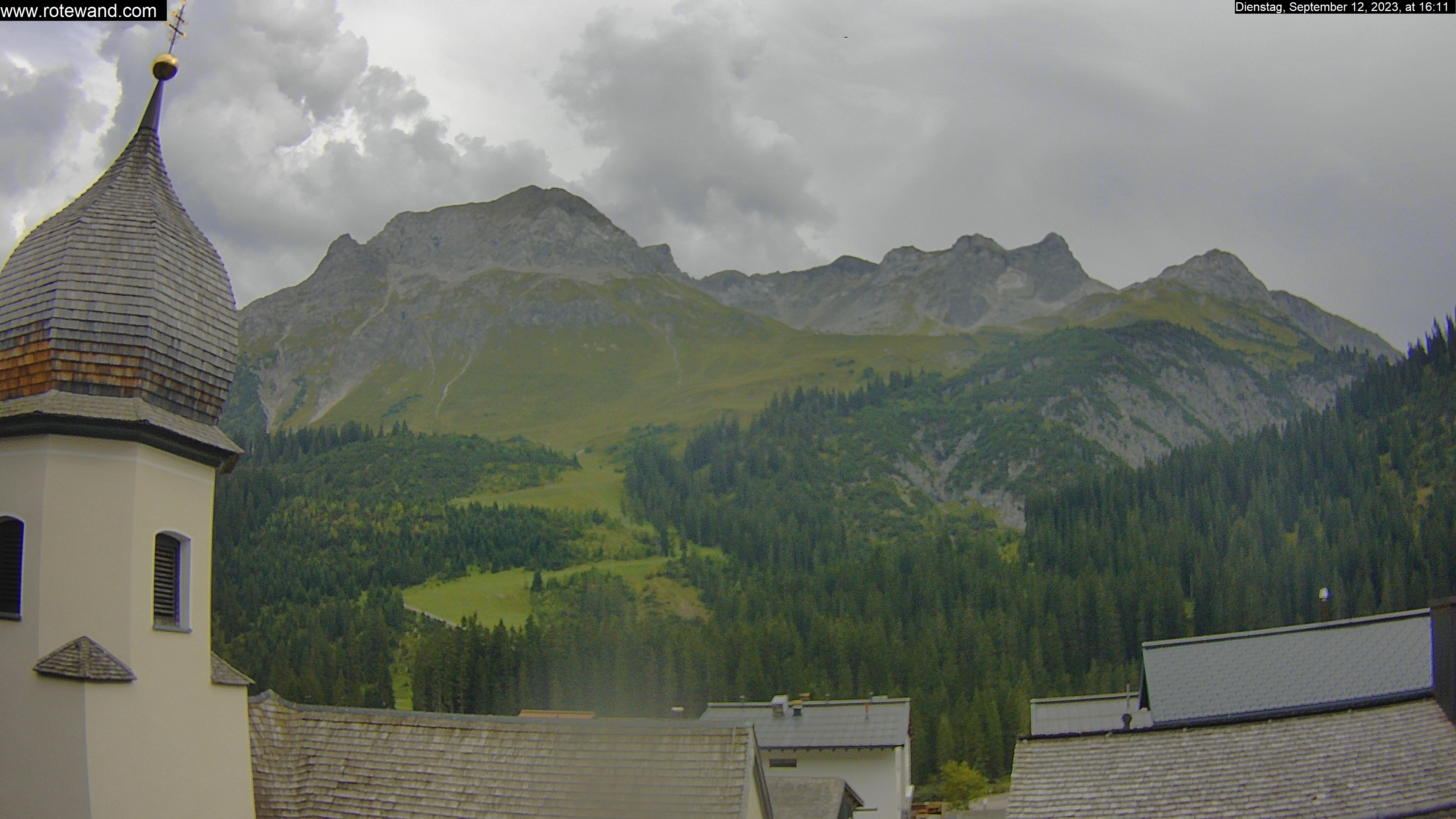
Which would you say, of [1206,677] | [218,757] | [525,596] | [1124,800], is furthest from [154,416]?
[525,596]

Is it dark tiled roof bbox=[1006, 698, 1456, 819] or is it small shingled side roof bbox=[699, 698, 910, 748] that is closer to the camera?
dark tiled roof bbox=[1006, 698, 1456, 819]

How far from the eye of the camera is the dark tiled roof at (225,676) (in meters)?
21.7

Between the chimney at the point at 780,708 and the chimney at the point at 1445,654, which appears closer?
the chimney at the point at 1445,654

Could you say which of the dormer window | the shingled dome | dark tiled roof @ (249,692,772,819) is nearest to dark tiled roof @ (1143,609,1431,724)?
dark tiled roof @ (249,692,772,819)

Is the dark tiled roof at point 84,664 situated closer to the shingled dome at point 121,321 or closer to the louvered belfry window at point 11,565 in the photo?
the louvered belfry window at point 11,565

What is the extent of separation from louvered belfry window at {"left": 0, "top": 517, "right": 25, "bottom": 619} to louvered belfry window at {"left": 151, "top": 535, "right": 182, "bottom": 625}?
6.95 ft

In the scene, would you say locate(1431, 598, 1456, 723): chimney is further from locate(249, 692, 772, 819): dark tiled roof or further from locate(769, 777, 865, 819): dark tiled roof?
locate(769, 777, 865, 819): dark tiled roof

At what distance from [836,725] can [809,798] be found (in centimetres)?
2231

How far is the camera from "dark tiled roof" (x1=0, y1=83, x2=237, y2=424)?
19875 mm

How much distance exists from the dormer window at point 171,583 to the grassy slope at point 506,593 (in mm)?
129678

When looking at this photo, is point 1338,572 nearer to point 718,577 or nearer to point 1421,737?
point 718,577

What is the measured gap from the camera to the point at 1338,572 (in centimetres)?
12838

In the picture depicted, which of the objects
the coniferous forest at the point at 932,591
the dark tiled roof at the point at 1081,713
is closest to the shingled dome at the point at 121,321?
the dark tiled roof at the point at 1081,713

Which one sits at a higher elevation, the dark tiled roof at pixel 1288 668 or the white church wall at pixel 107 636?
the white church wall at pixel 107 636
